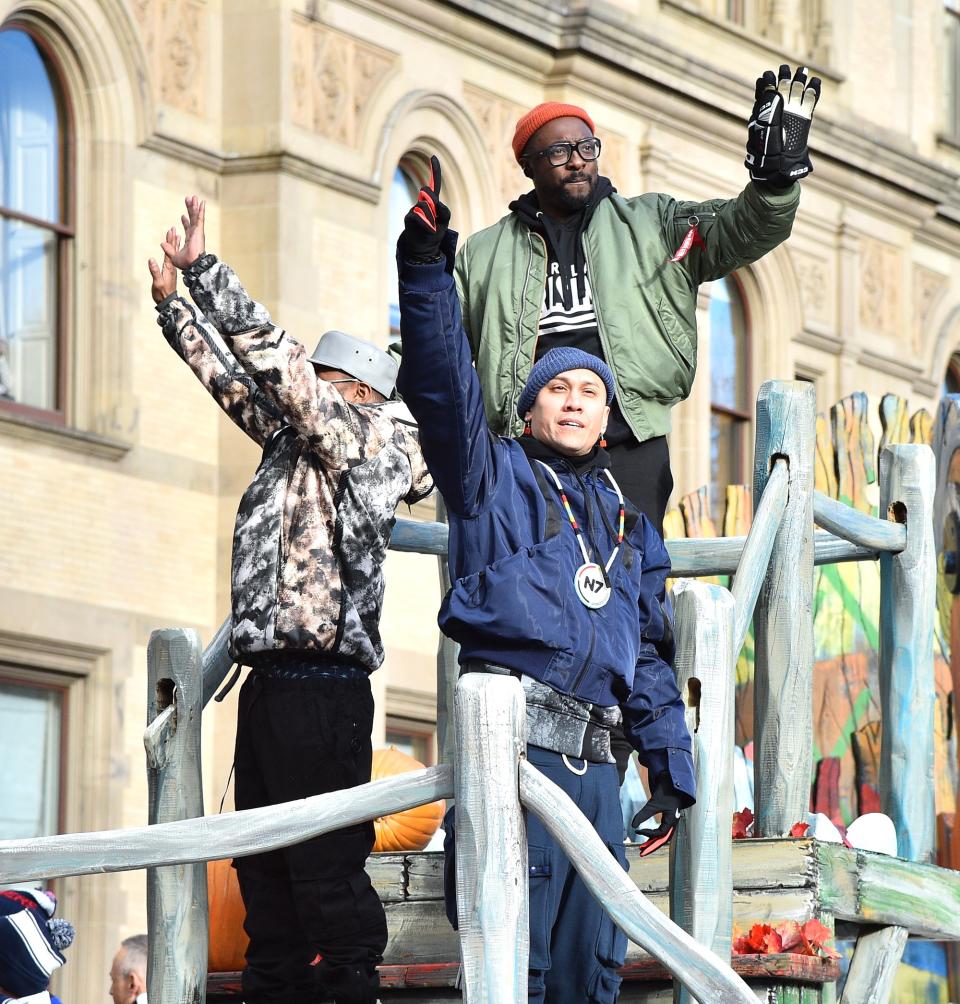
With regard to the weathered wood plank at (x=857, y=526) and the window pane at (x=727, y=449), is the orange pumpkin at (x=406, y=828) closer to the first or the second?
the weathered wood plank at (x=857, y=526)

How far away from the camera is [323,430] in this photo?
7.09 m

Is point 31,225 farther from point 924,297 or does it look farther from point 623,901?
point 623,901

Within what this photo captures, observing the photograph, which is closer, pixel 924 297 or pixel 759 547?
pixel 759 547

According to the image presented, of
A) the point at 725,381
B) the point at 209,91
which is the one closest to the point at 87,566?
the point at 209,91

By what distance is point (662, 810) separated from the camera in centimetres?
626

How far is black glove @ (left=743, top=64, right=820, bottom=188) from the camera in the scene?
7500 mm

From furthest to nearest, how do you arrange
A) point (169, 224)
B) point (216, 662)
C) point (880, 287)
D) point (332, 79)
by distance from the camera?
point (880, 287)
point (332, 79)
point (169, 224)
point (216, 662)

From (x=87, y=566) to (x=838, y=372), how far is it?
28.9ft

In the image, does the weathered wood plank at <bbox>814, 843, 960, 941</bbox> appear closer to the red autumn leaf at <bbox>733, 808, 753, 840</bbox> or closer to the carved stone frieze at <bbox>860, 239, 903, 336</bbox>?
the red autumn leaf at <bbox>733, 808, 753, 840</bbox>

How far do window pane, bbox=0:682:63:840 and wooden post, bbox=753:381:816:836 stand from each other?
29.4 ft

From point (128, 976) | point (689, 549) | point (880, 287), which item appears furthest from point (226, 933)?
point (880, 287)

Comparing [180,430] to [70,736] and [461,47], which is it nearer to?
[70,736]

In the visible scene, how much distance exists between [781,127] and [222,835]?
265 centimetres

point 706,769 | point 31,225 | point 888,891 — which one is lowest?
point 888,891
